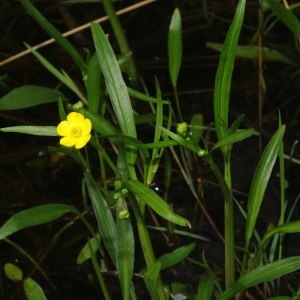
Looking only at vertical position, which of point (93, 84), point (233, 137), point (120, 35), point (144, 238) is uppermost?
point (120, 35)

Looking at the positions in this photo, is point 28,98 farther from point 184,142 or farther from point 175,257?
point 184,142

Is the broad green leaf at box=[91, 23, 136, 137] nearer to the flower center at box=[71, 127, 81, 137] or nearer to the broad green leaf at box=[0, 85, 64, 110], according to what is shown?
the flower center at box=[71, 127, 81, 137]

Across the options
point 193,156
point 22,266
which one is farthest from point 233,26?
point 22,266

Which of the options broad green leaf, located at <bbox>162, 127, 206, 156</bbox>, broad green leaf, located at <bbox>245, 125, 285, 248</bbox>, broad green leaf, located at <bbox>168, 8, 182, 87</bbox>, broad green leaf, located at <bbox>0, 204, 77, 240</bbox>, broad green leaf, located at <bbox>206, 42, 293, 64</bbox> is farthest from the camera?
broad green leaf, located at <bbox>206, 42, 293, 64</bbox>

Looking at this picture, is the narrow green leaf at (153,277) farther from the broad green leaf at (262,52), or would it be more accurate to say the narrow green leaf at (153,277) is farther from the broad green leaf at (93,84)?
the broad green leaf at (262,52)

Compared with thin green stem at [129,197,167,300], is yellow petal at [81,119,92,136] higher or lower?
higher

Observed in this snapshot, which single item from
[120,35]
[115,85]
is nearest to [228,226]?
[115,85]

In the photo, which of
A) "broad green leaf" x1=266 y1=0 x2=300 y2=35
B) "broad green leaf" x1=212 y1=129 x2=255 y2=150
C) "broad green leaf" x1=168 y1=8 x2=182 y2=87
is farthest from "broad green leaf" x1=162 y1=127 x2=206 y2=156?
"broad green leaf" x1=266 y1=0 x2=300 y2=35
